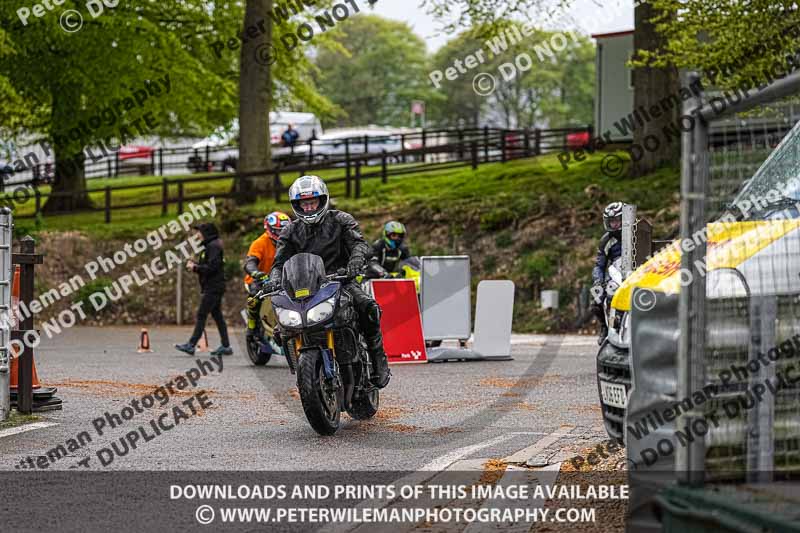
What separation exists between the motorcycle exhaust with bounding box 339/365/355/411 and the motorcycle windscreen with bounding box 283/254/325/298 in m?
0.70

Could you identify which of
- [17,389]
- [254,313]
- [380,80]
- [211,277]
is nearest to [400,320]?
[254,313]

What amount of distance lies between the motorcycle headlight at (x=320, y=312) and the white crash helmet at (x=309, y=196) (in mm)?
866

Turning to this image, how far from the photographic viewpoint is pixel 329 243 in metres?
10.5

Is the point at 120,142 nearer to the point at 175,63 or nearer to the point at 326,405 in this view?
the point at 175,63

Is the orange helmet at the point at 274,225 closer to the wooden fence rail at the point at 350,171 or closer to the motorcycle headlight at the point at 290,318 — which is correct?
the motorcycle headlight at the point at 290,318

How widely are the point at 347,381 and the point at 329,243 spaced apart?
3.54 feet

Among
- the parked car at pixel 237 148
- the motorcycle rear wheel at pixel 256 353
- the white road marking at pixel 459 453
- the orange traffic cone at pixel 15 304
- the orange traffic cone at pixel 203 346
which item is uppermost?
the parked car at pixel 237 148

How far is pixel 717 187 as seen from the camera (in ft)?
17.0

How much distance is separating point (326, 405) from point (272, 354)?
7.49m

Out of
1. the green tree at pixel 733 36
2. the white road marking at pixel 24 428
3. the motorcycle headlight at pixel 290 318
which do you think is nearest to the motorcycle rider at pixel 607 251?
the motorcycle headlight at pixel 290 318

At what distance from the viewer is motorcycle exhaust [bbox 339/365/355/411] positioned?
33.4 ft

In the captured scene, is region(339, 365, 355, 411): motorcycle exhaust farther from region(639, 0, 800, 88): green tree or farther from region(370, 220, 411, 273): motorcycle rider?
region(639, 0, 800, 88): green tree

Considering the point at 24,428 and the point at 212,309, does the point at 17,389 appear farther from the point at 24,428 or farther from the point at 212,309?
the point at 212,309

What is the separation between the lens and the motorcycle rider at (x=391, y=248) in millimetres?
19328
